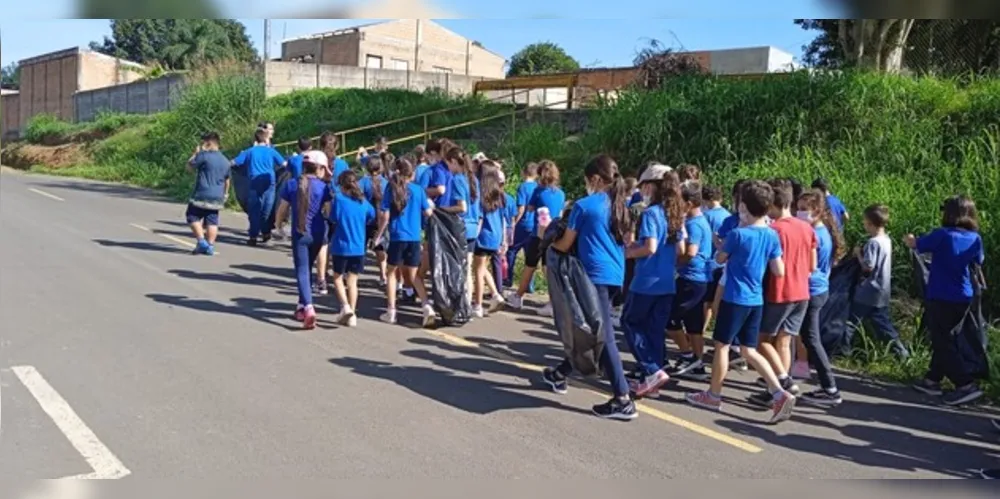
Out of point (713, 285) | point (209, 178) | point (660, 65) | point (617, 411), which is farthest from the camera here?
point (660, 65)

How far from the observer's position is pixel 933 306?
6527 millimetres

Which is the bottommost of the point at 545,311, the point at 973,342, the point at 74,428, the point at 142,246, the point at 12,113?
the point at 74,428

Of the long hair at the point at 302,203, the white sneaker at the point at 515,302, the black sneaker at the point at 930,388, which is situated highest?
the long hair at the point at 302,203

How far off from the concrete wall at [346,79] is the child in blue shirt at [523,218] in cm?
1904

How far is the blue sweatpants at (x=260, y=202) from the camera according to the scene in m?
12.4

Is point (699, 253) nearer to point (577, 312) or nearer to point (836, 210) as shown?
point (577, 312)

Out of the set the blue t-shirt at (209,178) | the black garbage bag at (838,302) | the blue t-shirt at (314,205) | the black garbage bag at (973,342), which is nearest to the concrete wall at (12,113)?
the blue t-shirt at (209,178)

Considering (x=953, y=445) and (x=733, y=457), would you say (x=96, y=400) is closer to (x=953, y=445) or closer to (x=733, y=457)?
(x=733, y=457)

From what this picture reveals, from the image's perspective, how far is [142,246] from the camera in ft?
39.2

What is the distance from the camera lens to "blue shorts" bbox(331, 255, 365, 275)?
7.81 m

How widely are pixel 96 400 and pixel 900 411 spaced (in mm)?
5467

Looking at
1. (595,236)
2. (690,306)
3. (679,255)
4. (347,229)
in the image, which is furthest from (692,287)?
(347,229)

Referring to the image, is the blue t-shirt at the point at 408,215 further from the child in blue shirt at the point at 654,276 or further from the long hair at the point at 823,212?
the long hair at the point at 823,212

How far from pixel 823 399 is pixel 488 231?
363cm
